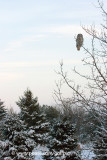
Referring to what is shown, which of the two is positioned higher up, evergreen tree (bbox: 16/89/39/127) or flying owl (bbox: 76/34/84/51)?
evergreen tree (bbox: 16/89/39/127)

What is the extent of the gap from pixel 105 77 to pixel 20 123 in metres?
16.3

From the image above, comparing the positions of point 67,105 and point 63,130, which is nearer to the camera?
point 67,105

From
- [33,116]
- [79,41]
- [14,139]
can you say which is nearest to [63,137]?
[14,139]

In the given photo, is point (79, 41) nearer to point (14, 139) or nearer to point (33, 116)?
point (14, 139)

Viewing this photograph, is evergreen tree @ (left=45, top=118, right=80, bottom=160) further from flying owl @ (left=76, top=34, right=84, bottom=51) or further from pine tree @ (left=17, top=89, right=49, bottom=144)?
pine tree @ (left=17, top=89, right=49, bottom=144)

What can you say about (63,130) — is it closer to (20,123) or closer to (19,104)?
(20,123)

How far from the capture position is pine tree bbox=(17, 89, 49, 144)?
38.7 meters

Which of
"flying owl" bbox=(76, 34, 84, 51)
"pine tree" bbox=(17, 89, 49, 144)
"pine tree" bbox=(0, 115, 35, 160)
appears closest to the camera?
"flying owl" bbox=(76, 34, 84, 51)

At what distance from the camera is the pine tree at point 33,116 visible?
38.7 meters

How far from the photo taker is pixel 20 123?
22.2m

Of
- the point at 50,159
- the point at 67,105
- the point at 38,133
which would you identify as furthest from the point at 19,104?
the point at 67,105

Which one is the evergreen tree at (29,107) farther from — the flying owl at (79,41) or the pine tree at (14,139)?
the flying owl at (79,41)

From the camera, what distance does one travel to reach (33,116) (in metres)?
39.6

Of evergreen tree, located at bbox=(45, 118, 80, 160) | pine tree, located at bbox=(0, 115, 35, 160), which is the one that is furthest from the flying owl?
pine tree, located at bbox=(0, 115, 35, 160)
